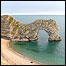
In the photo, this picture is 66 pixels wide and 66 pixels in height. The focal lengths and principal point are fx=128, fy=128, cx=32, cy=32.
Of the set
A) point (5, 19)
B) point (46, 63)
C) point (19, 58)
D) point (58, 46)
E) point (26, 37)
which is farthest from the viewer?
point (5, 19)

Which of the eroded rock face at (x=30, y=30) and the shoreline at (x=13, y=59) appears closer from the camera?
the shoreline at (x=13, y=59)

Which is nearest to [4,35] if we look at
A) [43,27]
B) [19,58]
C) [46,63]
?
[43,27]

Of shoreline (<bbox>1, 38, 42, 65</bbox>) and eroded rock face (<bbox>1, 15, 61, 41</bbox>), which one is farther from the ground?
eroded rock face (<bbox>1, 15, 61, 41</bbox>)

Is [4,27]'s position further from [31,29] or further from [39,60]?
[39,60]

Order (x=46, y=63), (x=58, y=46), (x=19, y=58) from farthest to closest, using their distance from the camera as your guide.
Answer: (x=58, y=46)
(x=19, y=58)
(x=46, y=63)

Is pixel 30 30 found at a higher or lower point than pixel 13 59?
higher

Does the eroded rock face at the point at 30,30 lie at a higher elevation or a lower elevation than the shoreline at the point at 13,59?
higher

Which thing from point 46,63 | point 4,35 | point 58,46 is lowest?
point 46,63

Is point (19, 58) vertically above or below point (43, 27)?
below

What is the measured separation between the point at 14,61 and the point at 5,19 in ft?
181

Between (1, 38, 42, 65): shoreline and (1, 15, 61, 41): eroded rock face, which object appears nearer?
(1, 38, 42, 65): shoreline

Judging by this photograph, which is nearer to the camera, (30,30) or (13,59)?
(13,59)

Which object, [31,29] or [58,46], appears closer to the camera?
[58,46]

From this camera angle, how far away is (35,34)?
101 m
